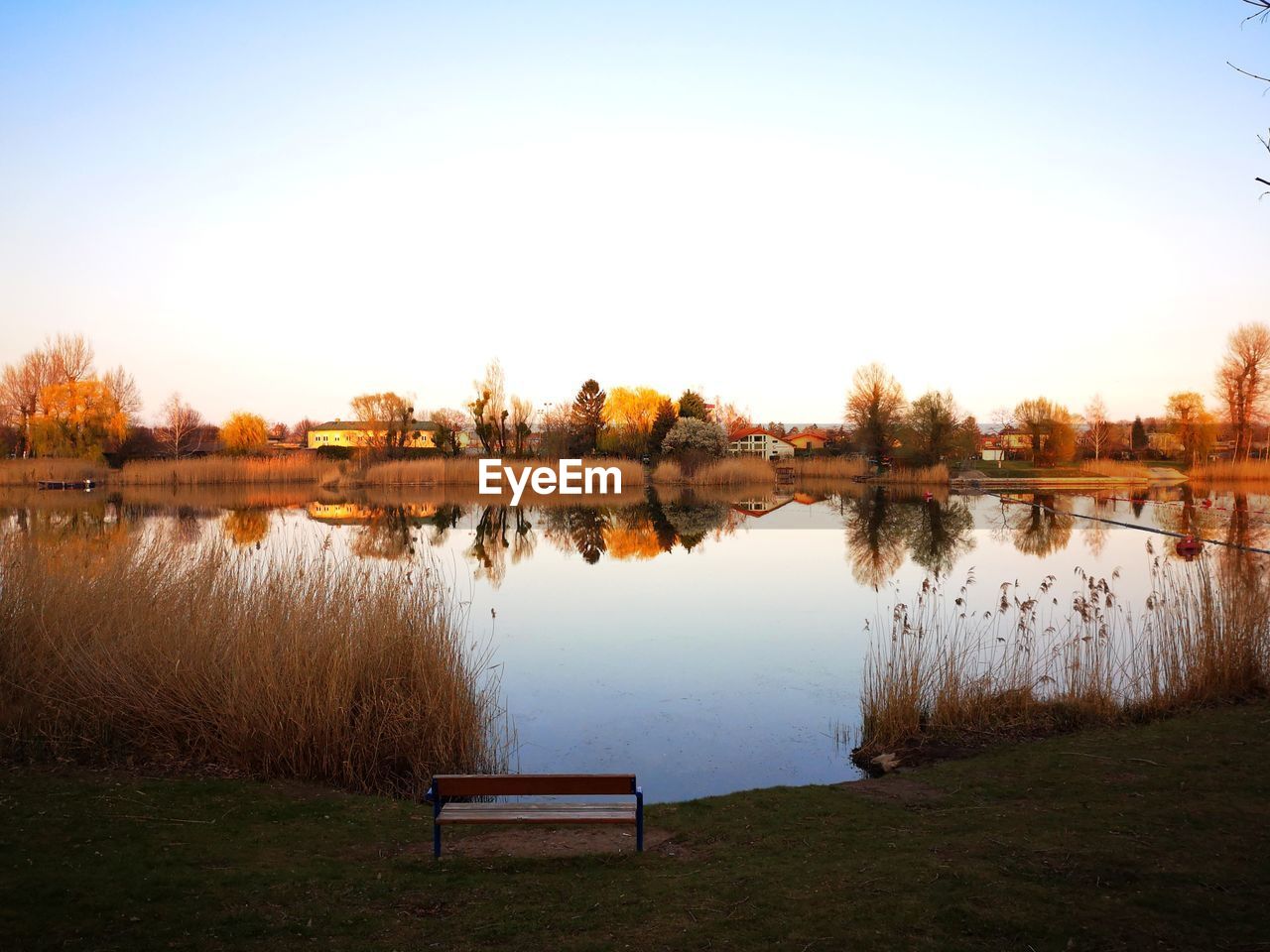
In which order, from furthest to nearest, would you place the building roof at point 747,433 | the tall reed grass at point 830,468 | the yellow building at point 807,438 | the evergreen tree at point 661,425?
the yellow building at point 807,438
the building roof at point 747,433
the evergreen tree at point 661,425
the tall reed grass at point 830,468

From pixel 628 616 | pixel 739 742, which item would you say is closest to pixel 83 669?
pixel 739 742

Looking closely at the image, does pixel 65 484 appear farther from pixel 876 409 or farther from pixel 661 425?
pixel 876 409

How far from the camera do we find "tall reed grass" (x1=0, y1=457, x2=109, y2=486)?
45.9 metres

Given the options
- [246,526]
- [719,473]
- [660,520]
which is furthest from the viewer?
[719,473]

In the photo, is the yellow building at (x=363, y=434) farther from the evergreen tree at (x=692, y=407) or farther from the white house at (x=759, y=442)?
the white house at (x=759, y=442)

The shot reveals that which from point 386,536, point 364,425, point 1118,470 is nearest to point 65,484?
point 364,425

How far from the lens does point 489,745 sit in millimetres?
8312

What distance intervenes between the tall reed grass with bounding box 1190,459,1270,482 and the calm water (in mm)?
10069

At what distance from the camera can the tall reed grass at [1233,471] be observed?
4647 cm

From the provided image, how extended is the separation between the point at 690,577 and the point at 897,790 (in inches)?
490

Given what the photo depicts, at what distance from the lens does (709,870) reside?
4.96 m

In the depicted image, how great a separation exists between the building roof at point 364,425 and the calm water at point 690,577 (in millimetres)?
14344

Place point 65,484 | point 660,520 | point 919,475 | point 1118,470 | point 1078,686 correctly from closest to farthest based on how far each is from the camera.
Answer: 1. point 1078,686
2. point 660,520
3. point 65,484
4. point 919,475
5. point 1118,470

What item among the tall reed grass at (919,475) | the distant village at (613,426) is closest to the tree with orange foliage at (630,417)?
the distant village at (613,426)
